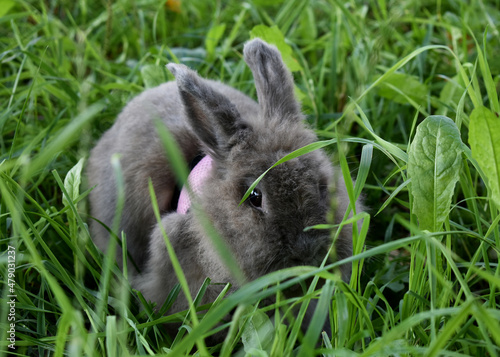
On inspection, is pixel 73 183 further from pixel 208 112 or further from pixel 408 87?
pixel 408 87

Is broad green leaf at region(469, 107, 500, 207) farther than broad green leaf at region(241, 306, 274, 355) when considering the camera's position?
No

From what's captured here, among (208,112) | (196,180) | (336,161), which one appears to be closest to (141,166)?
(196,180)

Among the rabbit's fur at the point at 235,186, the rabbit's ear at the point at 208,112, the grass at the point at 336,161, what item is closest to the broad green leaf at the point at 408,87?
the grass at the point at 336,161

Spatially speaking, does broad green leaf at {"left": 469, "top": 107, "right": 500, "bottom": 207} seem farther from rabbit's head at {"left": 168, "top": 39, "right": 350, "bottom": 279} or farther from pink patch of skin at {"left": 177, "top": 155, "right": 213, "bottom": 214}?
pink patch of skin at {"left": 177, "top": 155, "right": 213, "bottom": 214}

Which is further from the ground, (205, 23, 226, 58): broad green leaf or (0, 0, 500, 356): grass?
(205, 23, 226, 58): broad green leaf

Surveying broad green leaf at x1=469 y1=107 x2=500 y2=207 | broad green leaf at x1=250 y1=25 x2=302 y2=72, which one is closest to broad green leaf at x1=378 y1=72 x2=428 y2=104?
broad green leaf at x1=250 y1=25 x2=302 y2=72

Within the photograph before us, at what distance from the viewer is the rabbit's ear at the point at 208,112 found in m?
2.27

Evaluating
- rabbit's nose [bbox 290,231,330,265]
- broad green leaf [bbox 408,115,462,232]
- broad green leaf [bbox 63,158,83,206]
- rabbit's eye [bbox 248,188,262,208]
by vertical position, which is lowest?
rabbit's nose [bbox 290,231,330,265]

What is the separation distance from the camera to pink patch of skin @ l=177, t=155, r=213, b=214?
8.20 ft

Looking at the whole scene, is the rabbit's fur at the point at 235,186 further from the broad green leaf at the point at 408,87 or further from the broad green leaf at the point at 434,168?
the broad green leaf at the point at 408,87

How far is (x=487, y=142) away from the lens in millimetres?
1730

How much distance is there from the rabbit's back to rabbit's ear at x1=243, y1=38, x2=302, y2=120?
25 centimetres

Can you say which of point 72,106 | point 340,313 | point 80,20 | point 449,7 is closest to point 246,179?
point 340,313

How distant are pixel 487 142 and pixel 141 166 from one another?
5.84 feet
